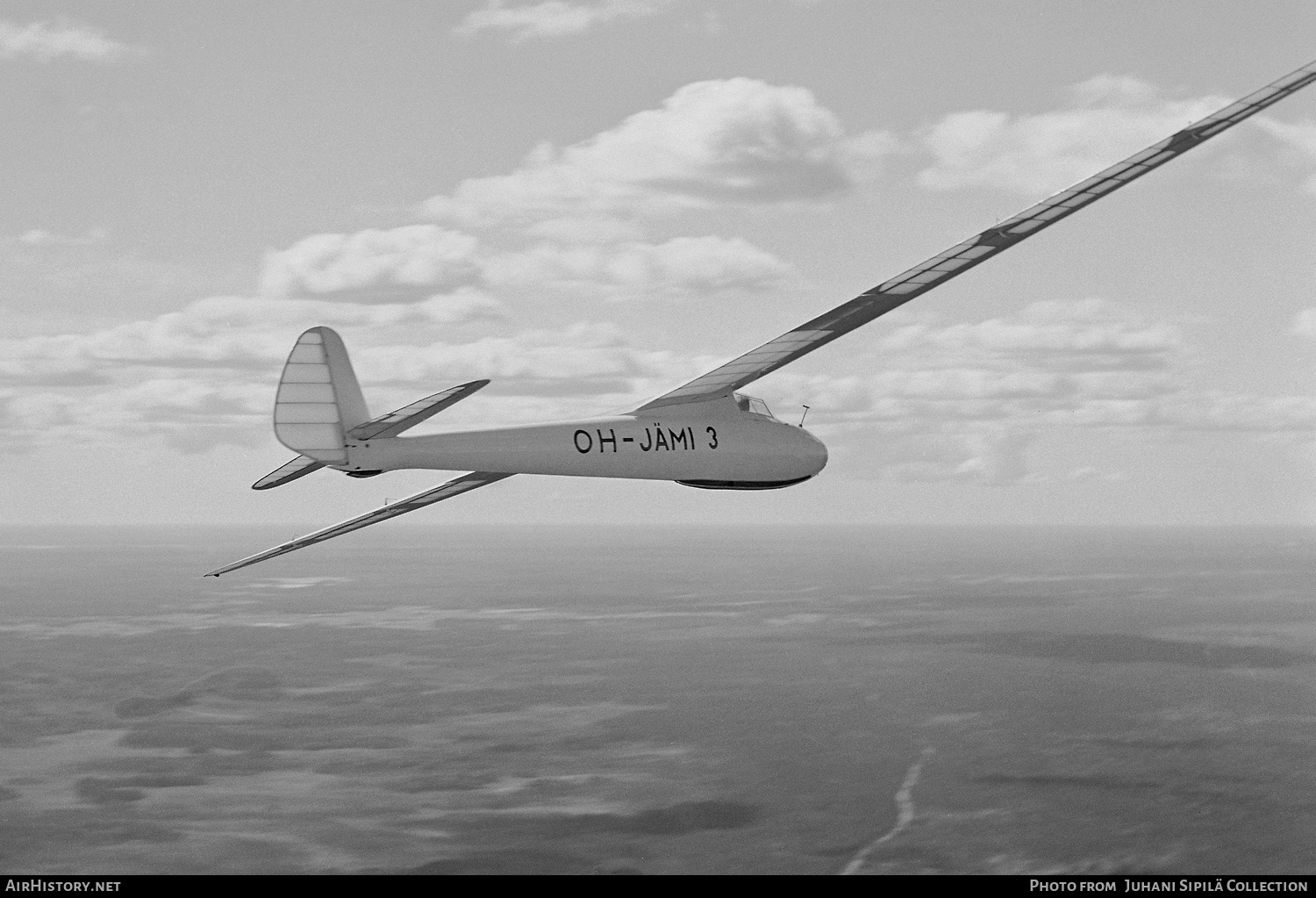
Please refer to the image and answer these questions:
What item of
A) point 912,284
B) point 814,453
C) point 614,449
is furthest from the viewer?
point 814,453

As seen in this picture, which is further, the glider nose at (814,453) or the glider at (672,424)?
the glider nose at (814,453)

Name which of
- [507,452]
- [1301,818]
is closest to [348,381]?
[507,452]

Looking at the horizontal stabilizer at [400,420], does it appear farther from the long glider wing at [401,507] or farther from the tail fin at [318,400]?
the long glider wing at [401,507]

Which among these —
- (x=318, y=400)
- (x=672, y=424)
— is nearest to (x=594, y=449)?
(x=672, y=424)

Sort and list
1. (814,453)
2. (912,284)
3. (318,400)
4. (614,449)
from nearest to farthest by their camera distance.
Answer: (318,400)
(614,449)
(912,284)
(814,453)

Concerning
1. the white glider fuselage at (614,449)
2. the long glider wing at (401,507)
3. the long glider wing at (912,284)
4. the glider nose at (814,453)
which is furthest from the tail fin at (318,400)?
the glider nose at (814,453)

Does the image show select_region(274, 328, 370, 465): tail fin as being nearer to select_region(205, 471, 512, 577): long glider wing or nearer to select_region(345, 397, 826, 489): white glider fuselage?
select_region(345, 397, 826, 489): white glider fuselage

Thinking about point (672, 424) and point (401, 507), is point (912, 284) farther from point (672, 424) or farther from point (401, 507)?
point (401, 507)
